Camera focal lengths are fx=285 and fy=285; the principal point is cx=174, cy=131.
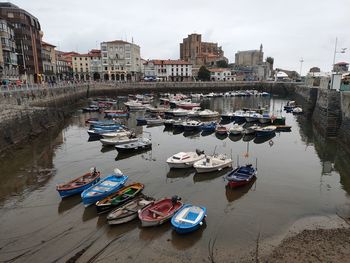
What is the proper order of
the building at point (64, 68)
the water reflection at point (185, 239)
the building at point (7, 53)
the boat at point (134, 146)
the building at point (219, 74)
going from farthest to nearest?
the building at point (219, 74) → the building at point (64, 68) → the building at point (7, 53) → the boat at point (134, 146) → the water reflection at point (185, 239)

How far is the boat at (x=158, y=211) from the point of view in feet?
51.7

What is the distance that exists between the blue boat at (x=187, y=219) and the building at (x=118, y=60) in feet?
387

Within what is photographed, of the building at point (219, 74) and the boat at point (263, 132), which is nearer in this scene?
the boat at point (263, 132)

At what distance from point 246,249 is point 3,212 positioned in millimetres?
14677

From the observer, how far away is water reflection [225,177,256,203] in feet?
65.7

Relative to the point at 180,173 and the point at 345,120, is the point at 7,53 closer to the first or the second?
the point at 180,173

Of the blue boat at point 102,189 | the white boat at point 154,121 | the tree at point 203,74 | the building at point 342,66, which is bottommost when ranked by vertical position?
the white boat at point 154,121

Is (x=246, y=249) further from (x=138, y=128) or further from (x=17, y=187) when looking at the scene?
(x=138, y=128)

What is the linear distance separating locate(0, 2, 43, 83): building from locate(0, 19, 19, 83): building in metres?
3.16

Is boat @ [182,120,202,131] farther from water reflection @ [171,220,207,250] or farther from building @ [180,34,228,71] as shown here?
building @ [180,34,228,71]

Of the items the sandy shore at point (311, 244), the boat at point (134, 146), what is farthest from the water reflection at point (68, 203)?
the sandy shore at point (311, 244)

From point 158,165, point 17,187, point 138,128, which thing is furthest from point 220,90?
point 17,187

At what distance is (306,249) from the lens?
1383 cm

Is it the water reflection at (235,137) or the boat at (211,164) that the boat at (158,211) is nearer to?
the boat at (211,164)
